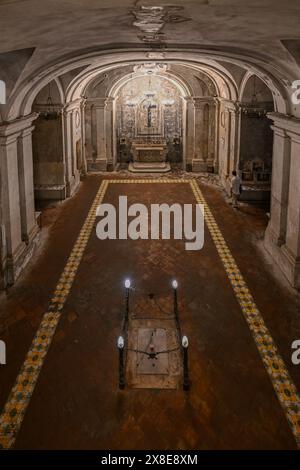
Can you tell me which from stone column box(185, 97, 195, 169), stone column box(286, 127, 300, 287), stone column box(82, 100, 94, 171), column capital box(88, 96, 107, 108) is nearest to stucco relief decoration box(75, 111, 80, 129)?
stone column box(82, 100, 94, 171)

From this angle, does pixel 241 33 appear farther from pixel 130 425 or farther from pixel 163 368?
pixel 130 425

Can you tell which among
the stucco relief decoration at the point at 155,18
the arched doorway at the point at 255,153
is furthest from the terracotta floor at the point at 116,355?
the stucco relief decoration at the point at 155,18

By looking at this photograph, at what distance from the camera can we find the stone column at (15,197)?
36.1 feet

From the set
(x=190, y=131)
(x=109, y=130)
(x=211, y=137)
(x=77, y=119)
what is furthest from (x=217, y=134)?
(x=77, y=119)

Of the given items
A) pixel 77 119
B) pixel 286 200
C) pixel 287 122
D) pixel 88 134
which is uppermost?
pixel 77 119

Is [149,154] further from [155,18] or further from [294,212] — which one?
[155,18]

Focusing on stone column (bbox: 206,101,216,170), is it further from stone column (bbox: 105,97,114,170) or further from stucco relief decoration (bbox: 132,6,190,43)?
stucco relief decoration (bbox: 132,6,190,43)

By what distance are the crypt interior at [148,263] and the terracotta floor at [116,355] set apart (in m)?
0.03

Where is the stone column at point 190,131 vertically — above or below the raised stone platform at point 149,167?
above

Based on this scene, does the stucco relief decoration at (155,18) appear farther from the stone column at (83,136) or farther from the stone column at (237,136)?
the stone column at (83,136)

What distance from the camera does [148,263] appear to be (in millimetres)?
12695

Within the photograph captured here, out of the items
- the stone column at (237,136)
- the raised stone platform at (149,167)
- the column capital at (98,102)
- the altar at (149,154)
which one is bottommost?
the raised stone platform at (149,167)

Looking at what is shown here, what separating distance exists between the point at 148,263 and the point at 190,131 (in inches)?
534

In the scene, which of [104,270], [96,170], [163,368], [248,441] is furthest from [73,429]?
[96,170]
